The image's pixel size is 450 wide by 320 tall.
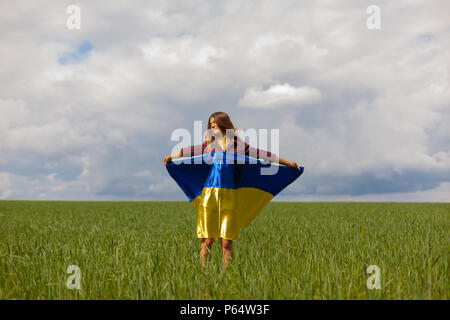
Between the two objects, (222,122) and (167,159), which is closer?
(222,122)

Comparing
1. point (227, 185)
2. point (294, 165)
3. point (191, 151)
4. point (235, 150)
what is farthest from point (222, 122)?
point (294, 165)

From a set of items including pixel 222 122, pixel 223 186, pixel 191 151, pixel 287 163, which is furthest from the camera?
pixel 287 163

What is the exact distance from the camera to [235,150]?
5.31m

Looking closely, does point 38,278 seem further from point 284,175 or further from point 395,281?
point 395,281

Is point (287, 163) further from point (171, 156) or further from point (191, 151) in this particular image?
point (171, 156)

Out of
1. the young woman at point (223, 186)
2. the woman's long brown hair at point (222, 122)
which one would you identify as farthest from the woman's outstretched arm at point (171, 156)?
the woman's long brown hair at point (222, 122)

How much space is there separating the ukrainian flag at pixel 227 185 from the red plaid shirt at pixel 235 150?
0.25 ft

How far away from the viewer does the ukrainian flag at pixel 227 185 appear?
5113mm

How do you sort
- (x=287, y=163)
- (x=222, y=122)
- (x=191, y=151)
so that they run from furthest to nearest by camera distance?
(x=287, y=163) → (x=191, y=151) → (x=222, y=122)

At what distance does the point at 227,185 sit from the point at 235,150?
0.55 m

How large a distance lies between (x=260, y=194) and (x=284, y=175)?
1.83 feet

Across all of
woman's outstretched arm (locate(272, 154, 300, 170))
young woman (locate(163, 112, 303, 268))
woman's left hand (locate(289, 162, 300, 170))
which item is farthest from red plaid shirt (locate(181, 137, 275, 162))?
woman's left hand (locate(289, 162, 300, 170))

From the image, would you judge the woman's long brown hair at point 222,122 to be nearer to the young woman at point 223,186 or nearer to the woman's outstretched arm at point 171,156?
the young woman at point 223,186

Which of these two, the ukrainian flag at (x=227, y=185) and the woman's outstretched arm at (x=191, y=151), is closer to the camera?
the ukrainian flag at (x=227, y=185)
